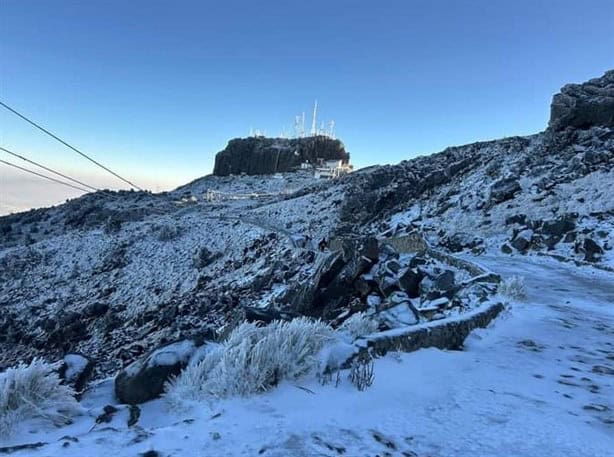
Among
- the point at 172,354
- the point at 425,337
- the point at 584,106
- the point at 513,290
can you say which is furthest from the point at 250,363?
the point at 584,106

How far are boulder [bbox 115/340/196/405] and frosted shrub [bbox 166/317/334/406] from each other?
6.5 inches

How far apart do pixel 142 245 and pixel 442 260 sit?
98.1 ft

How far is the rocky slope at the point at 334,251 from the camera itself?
1457 centimetres

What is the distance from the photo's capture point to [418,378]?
4.70 m

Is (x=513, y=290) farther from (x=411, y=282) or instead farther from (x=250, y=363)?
(x=250, y=363)

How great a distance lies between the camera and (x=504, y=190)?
27.1 metres

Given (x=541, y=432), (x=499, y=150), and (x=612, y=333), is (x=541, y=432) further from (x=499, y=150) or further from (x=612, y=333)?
(x=499, y=150)

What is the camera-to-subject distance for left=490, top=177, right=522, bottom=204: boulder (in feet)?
87.6

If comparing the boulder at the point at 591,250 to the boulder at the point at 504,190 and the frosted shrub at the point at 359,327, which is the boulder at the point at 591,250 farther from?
the frosted shrub at the point at 359,327

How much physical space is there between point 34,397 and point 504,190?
1110 inches

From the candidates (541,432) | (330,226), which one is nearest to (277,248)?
(330,226)

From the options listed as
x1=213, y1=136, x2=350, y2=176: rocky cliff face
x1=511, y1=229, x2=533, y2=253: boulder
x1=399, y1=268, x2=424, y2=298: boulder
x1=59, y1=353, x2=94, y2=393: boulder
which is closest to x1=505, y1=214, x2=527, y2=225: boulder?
x1=511, y1=229, x2=533, y2=253: boulder

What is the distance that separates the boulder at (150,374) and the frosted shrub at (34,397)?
1.83 ft

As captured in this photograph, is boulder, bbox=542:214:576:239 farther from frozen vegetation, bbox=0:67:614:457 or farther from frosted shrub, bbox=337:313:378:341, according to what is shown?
frosted shrub, bbox=337:313:378:341
